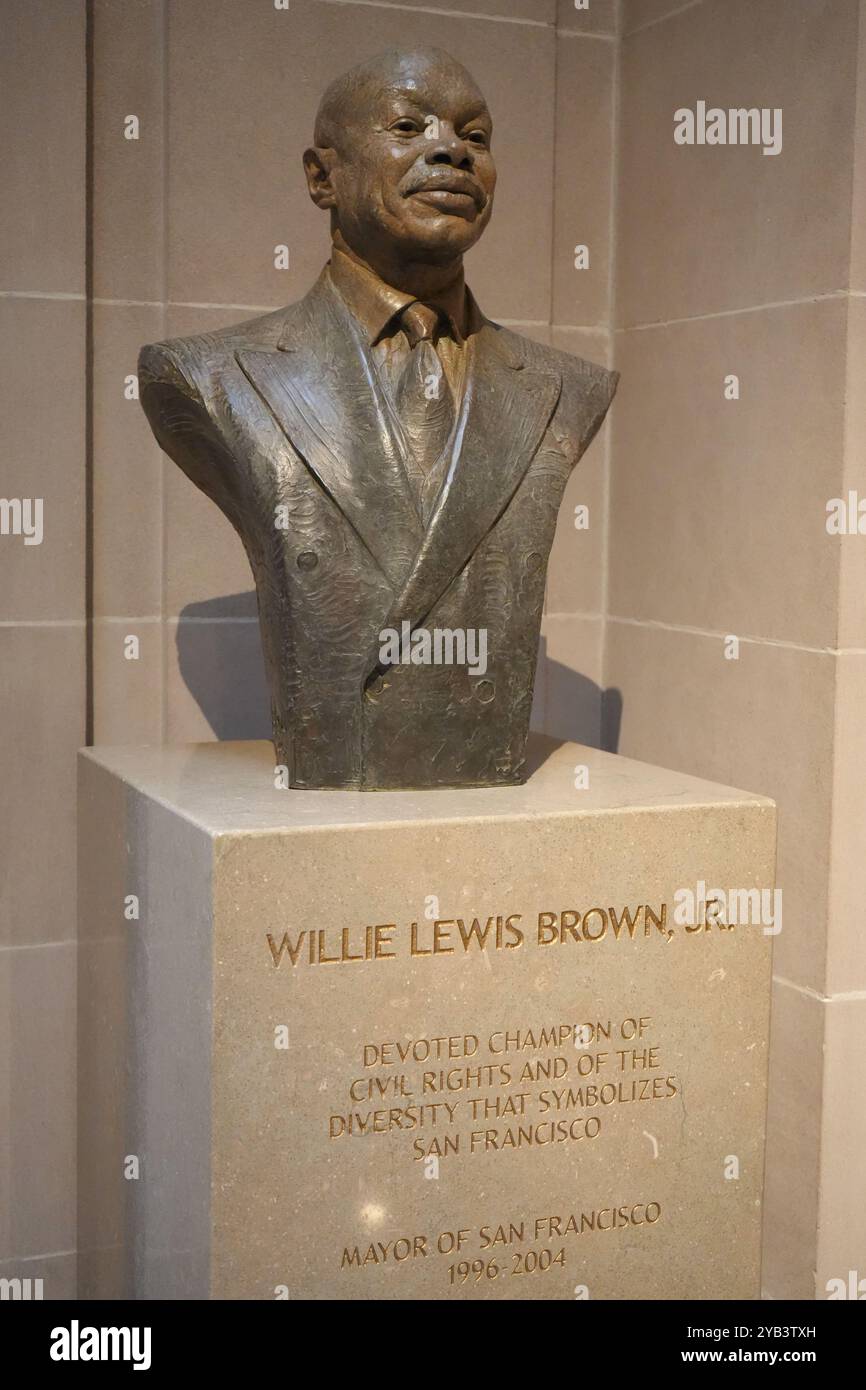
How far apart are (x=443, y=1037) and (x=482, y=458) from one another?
917 millimetres

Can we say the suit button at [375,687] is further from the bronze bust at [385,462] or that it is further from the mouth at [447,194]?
the mouth at [447,194]

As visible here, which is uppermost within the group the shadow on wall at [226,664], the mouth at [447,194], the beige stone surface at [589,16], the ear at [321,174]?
the beige stone surface at [589,16]

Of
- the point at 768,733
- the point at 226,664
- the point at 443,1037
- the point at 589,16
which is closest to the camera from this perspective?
the point at 443,1037

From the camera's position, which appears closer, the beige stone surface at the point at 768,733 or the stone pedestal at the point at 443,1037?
the stone pedestal at the point at 443,1037

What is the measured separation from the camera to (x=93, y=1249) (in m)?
3.12

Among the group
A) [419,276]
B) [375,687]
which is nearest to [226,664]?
[375,687]

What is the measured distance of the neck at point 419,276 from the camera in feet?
8.55

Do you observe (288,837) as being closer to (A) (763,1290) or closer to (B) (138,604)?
(B) (138,604)

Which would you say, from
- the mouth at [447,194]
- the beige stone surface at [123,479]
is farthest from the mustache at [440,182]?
the beige stone surface at [123,479]

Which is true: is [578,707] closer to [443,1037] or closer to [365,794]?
[365,794]

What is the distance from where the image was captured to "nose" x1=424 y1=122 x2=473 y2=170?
8.23ft

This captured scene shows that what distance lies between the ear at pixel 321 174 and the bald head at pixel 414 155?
43 millimetres

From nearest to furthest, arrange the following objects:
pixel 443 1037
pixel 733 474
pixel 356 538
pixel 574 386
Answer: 1. pixel 443 1037
2. pixel 356 538
3. pixel 574 386
4. pixel 733 474

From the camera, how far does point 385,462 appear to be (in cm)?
261
